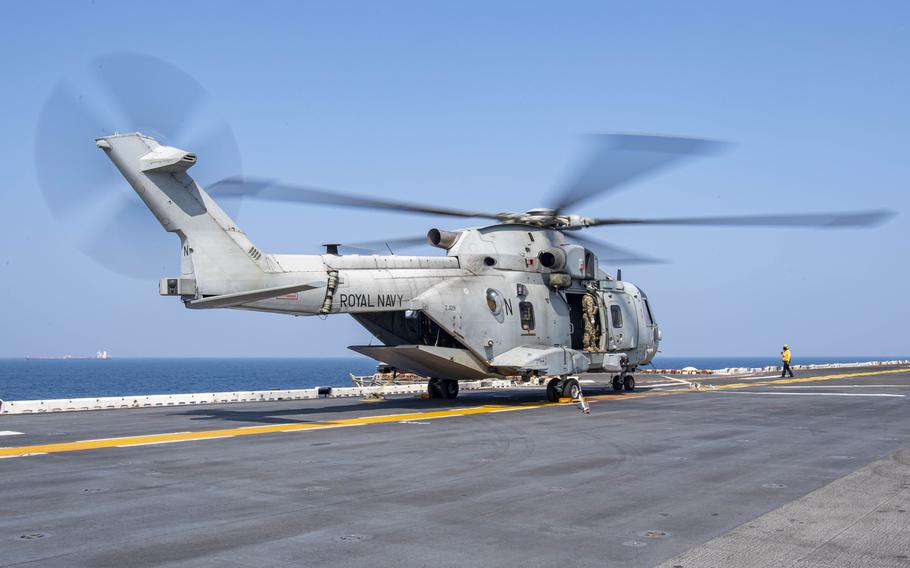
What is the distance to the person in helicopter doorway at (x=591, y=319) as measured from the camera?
1126 inches

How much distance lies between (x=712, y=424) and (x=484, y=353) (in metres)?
7.70

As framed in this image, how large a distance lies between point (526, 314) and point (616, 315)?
17.0 feet

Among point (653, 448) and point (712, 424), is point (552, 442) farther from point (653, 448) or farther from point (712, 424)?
point (712, 424)

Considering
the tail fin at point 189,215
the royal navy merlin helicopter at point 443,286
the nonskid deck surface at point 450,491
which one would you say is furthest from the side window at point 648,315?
the tail fin at point 189,215

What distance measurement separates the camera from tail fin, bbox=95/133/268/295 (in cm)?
1758

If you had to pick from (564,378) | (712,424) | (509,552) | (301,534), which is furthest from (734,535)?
(564,378)

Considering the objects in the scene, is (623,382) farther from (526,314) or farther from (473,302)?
(473,302)

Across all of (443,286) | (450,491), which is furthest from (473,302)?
(450,491)

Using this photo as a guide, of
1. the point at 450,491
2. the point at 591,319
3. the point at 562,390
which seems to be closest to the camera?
the point at 450,491

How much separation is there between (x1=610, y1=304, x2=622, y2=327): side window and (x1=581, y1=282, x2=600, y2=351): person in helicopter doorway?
88 cm

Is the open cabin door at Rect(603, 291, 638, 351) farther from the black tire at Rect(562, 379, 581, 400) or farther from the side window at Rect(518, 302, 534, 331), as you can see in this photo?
the side window at Rect(518, 302, 534, 331)

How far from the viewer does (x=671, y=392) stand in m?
31.9

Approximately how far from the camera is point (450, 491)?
1016cm

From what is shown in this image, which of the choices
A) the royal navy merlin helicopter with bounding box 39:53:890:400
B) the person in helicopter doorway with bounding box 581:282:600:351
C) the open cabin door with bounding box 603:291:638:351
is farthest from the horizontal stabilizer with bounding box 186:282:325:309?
the open cabin door with bounding box 603:291:638:351
